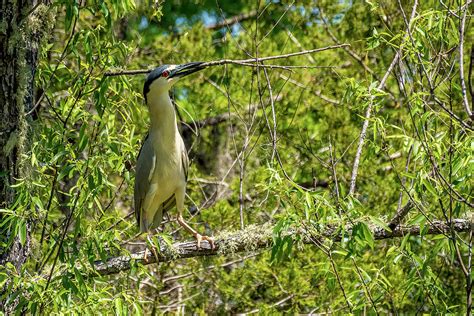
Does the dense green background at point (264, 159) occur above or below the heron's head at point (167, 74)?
below

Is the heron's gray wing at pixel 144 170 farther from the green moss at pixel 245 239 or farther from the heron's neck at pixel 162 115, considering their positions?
the green moss at pixel 245 239

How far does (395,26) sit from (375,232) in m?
3.00

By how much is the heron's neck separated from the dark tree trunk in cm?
93

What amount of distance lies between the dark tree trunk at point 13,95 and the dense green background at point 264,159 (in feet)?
0.27

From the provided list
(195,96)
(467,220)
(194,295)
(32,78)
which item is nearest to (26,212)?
(32,78)

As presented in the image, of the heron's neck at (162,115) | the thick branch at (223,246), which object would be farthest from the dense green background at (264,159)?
the heron's neck at (162,115)

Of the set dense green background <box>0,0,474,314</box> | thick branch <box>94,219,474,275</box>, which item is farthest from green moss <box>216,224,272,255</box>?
dense green background <box>0,0,474,314</box>

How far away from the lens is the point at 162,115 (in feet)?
17.3

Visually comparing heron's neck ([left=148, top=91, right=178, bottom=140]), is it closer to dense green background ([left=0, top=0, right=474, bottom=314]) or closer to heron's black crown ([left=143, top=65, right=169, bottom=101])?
heron's black crown ([left=143, top=65, right=169, bottom=101])

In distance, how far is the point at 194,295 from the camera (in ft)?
21.0

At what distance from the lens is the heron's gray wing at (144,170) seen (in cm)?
526

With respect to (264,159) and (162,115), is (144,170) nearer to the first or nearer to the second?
(162,115)

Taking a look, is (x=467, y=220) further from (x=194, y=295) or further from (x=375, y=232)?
(x=194, y=295)

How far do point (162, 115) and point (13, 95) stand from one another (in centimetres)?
105
